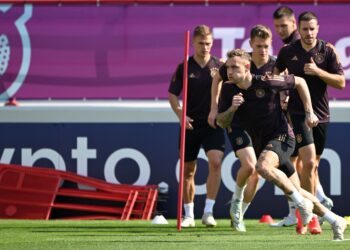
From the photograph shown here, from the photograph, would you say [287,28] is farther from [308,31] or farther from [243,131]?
[243,131]

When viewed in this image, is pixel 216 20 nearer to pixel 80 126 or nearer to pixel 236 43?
pixel 236 43

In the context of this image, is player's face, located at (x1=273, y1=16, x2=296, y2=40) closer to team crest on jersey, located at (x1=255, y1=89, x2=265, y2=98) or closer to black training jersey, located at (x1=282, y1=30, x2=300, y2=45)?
black training jersey, located at (x1=282, y1=30, x2=300, y2=45)

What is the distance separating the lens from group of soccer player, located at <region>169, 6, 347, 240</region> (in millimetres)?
11086

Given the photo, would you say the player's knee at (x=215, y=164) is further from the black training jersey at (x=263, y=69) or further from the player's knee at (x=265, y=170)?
the player's knee at (x=265, y=170)

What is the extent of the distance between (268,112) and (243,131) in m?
1.22

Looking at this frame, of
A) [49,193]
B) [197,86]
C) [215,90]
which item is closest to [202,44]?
[197,86]

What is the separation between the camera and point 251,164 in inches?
485

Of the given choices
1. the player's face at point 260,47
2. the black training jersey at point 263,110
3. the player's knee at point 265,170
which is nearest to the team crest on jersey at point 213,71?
the player's face at point 260,47

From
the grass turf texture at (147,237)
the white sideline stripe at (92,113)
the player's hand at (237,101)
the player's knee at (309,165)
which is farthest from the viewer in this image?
the white sideline stripe at (92,113)

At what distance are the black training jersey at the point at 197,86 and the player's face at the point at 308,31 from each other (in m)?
1.41

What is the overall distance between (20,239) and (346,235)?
128 inches

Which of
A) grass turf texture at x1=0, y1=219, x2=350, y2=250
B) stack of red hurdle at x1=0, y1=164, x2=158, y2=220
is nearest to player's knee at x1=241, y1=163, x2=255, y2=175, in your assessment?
grass turf texture at x1=0, y1=219, x2=350, y2=250

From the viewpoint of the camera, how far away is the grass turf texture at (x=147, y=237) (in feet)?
33.1

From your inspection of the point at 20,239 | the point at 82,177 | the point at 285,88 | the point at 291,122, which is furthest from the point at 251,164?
the point at 82,177
